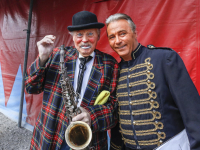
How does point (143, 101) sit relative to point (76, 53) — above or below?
below

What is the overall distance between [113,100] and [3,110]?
542 cm

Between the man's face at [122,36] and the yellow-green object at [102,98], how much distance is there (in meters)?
0.47

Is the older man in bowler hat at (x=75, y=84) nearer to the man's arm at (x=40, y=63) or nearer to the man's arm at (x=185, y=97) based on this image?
the man's arm at (x=40, y=63)

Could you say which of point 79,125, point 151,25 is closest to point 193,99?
point 79,125

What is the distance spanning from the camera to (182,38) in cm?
227

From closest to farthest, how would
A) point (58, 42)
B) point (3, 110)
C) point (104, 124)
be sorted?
1. point (104, 124)
2. point (58, 42)
3. point (3, 110)

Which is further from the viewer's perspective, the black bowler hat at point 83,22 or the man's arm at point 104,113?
the black bowler hat at point 83,22

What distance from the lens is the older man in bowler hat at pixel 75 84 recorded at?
1514 millimetres

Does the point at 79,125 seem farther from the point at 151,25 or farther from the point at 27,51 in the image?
the point at 27,51

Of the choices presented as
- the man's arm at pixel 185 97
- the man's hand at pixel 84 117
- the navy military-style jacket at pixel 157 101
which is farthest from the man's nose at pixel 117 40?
the man's hand at pixel 84 117

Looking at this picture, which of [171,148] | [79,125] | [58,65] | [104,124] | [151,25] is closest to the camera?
[171,148]

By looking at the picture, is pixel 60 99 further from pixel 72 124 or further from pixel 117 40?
pixel 117 40

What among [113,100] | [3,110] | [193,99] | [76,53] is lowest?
[3,110]

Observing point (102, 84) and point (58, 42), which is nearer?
point (102, 84)
